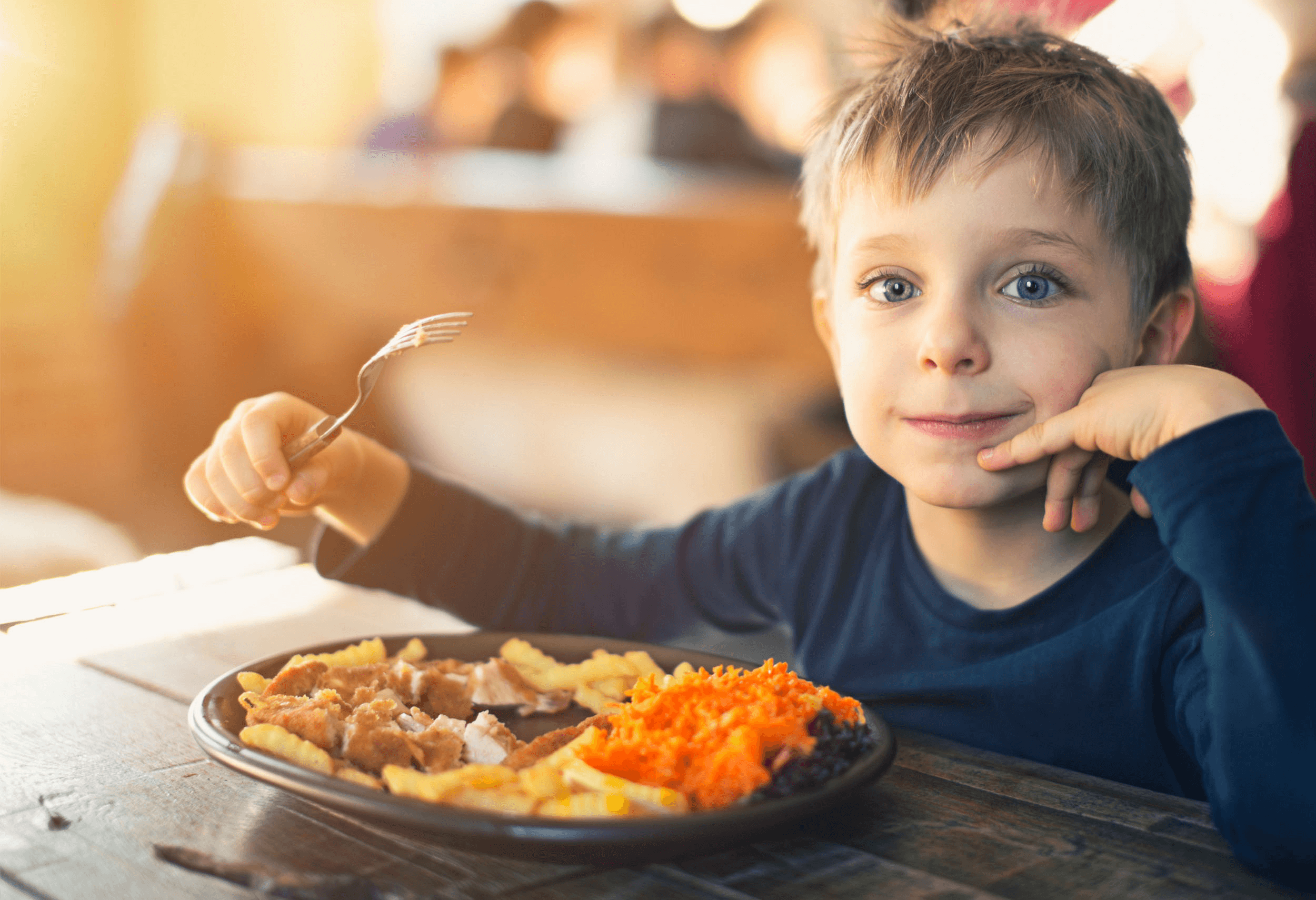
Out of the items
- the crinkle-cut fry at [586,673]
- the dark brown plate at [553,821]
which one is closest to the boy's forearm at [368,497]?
the crinkle-cut fry at [586,673]

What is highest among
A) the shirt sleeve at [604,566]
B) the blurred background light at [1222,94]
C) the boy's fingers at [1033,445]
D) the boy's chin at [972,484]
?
the blurred background light at [1222,94]

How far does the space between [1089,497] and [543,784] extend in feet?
1.69

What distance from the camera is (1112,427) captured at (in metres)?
0.78

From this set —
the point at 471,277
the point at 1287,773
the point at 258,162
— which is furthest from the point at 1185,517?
the point at 258,162

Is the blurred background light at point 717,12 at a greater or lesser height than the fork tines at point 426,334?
greater

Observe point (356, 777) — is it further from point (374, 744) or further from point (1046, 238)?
point (1046, 238)


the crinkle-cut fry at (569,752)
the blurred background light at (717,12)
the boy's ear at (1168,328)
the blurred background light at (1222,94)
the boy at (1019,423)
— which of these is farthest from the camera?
the blurred background light at (717,12)

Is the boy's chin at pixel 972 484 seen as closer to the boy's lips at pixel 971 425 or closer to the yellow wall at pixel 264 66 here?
the boy's lips at pixel 971 425

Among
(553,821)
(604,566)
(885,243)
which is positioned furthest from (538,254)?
(553,821)

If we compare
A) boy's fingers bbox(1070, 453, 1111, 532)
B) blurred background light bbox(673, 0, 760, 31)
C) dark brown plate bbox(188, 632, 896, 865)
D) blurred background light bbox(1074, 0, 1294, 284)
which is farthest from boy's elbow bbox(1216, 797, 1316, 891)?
blurred background light bbox(673, 0, 760, 31)

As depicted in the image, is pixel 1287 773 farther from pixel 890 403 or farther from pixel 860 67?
pixel 860 67

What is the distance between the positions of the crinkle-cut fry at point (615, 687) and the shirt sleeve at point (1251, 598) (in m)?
0.37

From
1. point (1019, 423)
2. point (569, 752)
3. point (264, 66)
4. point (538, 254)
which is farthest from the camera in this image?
point (264, 66)

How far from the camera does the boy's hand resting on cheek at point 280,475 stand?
935 mm
